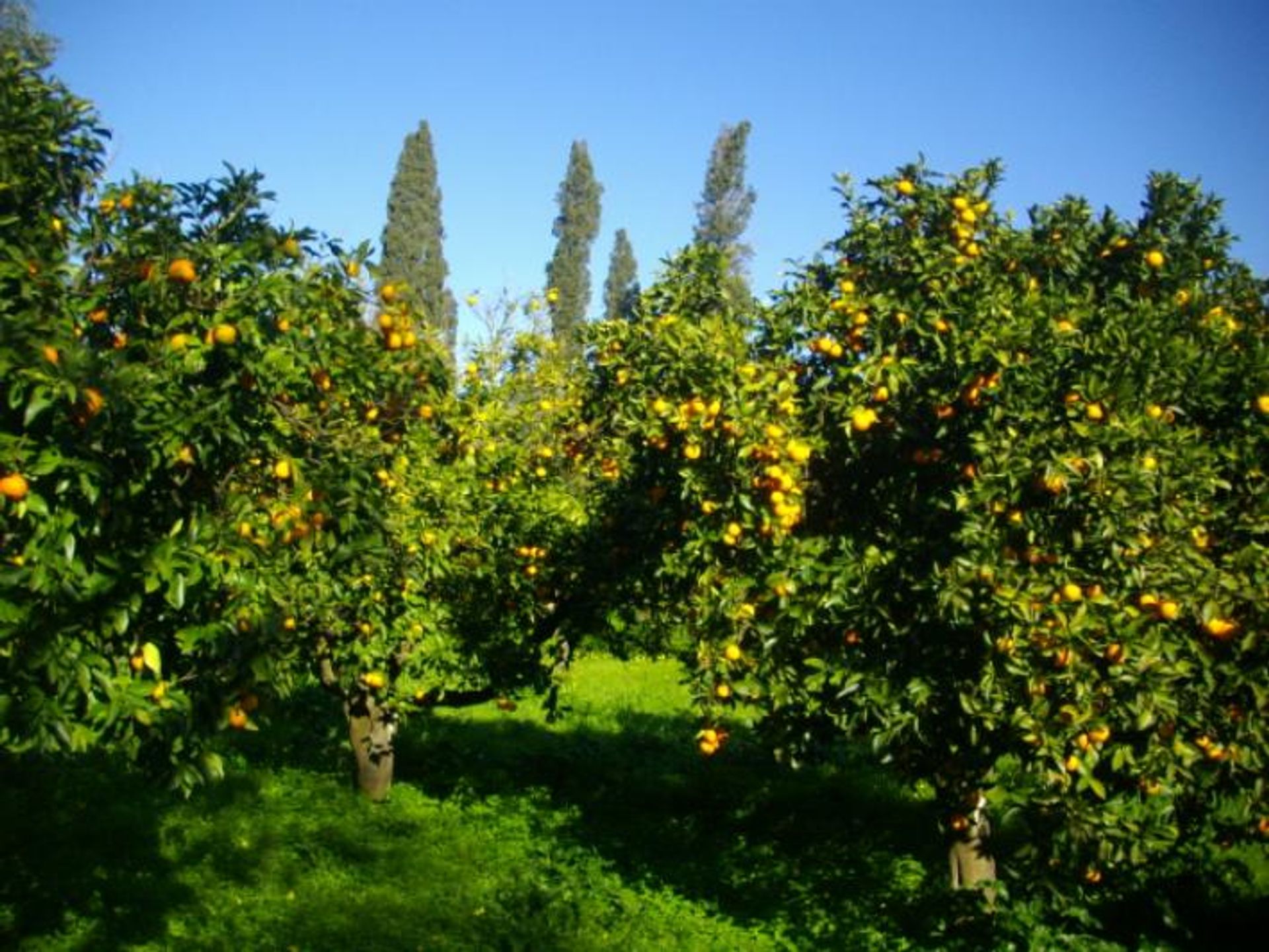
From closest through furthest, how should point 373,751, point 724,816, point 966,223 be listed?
1. point 966,223
2. point 373,751
3. point 724,816

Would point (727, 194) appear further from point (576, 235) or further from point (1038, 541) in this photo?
point (1038, 541)

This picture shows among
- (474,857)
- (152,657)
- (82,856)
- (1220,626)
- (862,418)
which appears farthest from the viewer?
(474,857)

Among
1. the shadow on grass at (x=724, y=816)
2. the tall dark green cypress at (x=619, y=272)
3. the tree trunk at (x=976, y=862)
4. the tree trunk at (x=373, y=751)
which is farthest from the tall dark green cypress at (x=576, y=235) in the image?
the tree trunk at (x=976, y=862)

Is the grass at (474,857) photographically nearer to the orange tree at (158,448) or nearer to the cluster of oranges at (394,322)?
the orange tree at (158,448)

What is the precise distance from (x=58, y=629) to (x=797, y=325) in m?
4.96

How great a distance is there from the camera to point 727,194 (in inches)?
1790

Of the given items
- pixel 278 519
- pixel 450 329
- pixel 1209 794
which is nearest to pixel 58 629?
pixel 278 519

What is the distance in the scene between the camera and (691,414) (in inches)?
242

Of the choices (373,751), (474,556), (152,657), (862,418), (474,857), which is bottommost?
(474,857)

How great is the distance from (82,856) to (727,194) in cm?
4218

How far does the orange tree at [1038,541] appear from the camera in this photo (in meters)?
5.01

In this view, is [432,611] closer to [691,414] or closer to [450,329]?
[691,414]

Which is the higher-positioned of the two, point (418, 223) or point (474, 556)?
point (418, 223)

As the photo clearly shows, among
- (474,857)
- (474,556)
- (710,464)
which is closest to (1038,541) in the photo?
(710,464)
